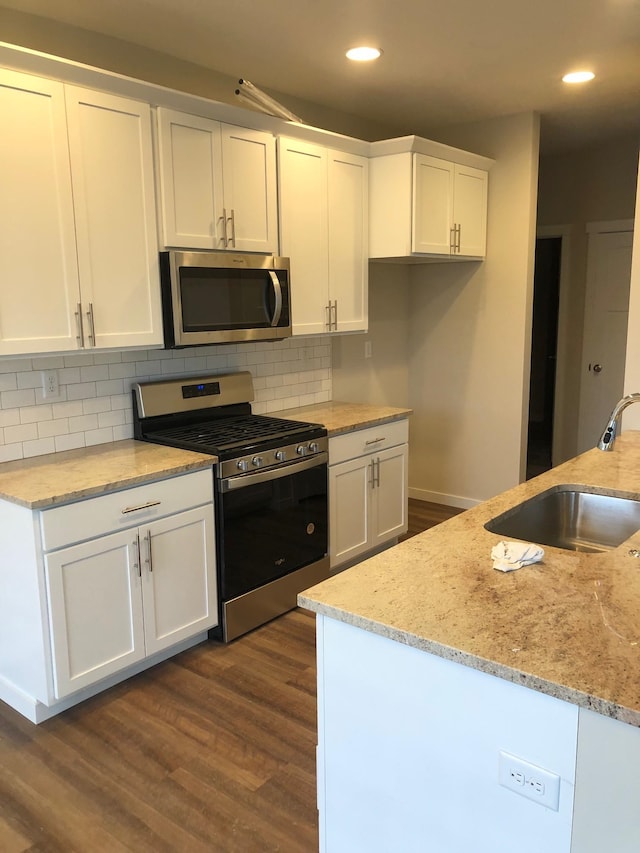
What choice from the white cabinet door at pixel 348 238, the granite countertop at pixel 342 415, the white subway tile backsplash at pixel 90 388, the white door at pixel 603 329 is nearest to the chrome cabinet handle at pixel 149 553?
the white subway tile backsplash at pixel 90 388

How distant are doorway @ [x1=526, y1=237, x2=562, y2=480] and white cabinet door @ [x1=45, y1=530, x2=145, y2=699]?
430 centimetres

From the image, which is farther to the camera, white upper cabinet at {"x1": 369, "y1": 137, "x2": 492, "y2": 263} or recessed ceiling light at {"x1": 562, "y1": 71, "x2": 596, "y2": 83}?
white upper cabinet at {"x1": 369, "y1": 137, "x2": 492, "y2": 263}

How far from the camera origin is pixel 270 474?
10.1ft

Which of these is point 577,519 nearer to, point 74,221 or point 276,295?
point 276,295

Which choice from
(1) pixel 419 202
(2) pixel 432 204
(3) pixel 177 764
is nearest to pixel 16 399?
(3) pixel 177 764

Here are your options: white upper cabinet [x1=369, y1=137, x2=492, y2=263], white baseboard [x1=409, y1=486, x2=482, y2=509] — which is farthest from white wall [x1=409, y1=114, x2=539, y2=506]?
white upper cabinet [x1=369, y1=137, x2=492, y2=263]

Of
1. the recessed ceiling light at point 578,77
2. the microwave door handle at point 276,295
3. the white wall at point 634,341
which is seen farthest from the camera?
the recessed ceiling light at point 578,77

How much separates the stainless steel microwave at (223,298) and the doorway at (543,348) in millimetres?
3551

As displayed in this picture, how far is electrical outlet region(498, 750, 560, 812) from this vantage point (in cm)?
115

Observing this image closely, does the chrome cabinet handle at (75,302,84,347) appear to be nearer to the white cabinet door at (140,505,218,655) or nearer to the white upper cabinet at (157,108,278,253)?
the white upper cabinet at (157,108,278,253)

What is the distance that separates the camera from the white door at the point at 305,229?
136 inches

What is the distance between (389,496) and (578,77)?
2.47 m

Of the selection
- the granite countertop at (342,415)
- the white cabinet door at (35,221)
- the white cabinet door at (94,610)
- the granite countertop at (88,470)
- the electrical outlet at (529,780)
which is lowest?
the white cabinet door at (94,610)

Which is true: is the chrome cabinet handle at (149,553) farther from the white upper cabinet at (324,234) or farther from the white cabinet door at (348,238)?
the white cabinet door at (348,238)
